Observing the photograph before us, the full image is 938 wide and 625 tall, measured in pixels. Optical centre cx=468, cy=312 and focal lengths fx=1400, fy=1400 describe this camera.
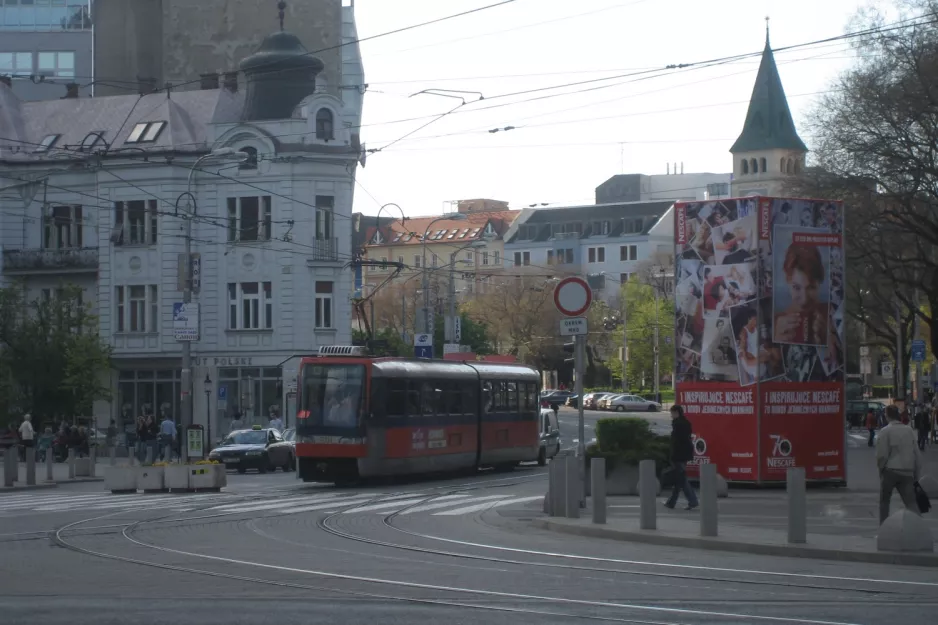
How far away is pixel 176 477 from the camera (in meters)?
28.8

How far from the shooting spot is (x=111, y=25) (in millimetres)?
71125

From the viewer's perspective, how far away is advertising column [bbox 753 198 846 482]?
24125mm

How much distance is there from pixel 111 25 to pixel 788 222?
54.0m

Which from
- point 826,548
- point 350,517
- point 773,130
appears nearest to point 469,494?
point 350,517

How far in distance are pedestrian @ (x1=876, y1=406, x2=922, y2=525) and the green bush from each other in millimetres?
7899

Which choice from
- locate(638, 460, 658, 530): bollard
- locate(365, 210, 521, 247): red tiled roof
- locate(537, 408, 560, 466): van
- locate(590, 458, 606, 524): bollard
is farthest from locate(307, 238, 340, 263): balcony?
locate(365, 210, 521, 247): red tiled roof

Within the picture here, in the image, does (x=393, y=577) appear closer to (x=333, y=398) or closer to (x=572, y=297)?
(x=572, y=297)

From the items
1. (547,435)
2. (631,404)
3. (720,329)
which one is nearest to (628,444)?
(720,329)

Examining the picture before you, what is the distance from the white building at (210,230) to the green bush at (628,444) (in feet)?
108

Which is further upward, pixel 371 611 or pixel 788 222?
pixel 788 222

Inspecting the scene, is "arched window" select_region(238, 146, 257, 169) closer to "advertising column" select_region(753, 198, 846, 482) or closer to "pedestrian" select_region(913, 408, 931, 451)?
"pedestrian" select_region(913, 408, 931, 451)

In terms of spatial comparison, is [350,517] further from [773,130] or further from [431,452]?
[773,130]

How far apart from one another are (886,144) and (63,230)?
34594mm

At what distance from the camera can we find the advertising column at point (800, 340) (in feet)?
79.2
